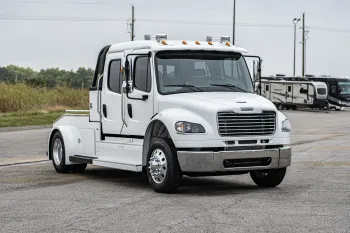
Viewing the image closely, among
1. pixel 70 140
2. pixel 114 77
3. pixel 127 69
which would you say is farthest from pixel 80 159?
pixel 127 69

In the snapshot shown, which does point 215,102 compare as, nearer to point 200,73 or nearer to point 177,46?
point 200,73

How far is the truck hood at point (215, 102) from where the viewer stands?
12531mm

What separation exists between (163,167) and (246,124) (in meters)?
1.42

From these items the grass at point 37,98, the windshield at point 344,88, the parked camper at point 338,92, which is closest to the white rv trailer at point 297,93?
the parked camper at point 338,92

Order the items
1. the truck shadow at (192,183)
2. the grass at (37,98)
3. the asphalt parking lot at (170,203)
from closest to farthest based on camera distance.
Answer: the asphalt parking lot at (170,203) < the truck shadow at (192,183) < the grass at (37,98)

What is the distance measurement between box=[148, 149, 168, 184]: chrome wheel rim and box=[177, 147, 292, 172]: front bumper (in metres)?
0.38

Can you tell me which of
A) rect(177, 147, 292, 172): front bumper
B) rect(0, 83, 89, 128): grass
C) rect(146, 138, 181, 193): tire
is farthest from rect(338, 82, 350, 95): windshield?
rect(146, 138, 181, 193): tire

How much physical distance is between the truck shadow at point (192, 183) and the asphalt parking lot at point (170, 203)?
0.02m

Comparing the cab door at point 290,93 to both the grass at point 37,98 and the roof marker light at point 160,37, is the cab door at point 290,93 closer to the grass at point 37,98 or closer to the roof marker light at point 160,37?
the grass at point 37,98

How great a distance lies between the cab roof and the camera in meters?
13.6

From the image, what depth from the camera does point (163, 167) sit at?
500 inches

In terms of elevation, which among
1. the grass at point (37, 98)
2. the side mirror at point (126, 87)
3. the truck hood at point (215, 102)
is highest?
the side mirror at point (126, 87)

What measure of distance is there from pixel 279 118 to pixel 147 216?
12.8 ft

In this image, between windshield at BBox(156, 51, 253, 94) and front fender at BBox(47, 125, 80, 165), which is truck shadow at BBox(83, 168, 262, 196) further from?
windshield at BBox(156, 51, 253, 94)
